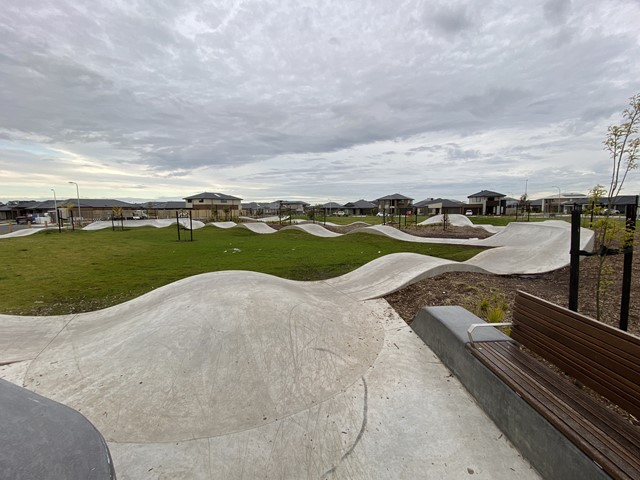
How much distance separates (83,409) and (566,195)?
338 feet

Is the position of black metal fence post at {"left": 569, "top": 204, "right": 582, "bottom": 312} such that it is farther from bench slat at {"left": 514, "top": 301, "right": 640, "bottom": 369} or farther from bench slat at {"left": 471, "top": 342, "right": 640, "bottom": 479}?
bench slat at {"left": 471, "top": 342, "right": 640, "bottom": 479}

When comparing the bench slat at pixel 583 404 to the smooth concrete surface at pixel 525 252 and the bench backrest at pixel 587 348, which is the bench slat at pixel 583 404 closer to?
the bench backrest at pixel 587 348

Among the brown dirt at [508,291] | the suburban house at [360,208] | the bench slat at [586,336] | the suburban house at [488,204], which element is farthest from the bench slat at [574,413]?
the suburban house at [360,208]

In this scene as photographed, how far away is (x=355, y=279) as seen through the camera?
353 inches

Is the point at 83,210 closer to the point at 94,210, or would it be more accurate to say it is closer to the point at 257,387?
the point at 94,210

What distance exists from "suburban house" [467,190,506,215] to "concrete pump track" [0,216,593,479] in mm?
79985

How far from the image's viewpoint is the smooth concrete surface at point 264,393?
2859 millimetres

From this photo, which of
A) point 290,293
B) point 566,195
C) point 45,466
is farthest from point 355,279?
point 566,195

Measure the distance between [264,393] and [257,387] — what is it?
5.2 inches

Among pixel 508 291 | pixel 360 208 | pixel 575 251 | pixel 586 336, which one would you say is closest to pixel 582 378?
pixel 586 336

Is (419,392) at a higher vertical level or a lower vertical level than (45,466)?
lower

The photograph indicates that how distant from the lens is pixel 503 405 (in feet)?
10.2

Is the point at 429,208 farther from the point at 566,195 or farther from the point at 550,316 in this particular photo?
the point at 550,316

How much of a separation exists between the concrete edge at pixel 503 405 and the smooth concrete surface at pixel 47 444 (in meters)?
3.13
